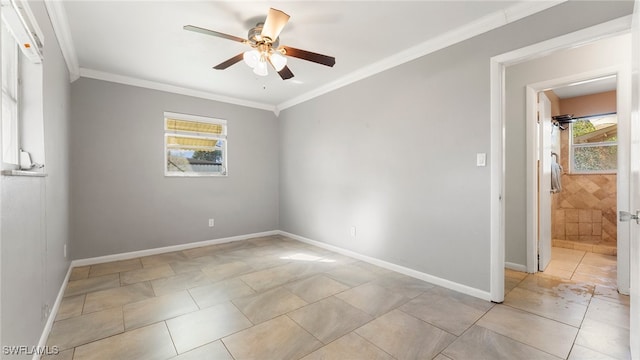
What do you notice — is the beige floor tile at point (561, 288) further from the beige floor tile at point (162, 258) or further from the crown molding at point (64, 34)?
the crown molding at point (64, 34)

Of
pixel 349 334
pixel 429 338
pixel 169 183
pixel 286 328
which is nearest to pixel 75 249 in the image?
pixel 169 183

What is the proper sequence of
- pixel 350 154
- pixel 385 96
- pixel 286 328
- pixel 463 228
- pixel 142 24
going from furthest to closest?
pixel 350 154 → pixel 385 96 → pixel 463 228 → pixel 142 24 → pixel 286 328

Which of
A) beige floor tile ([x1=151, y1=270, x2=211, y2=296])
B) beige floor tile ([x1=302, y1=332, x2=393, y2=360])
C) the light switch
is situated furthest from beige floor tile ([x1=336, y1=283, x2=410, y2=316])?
beige floor tile ([x1=151, y1=270, x2=211, y2=296])

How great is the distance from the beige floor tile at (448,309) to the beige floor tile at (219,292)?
1538 millimetres

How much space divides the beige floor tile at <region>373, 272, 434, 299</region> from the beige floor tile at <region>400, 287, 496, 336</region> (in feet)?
0.30

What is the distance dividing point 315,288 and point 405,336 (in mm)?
1062

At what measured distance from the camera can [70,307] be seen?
7.60 feet

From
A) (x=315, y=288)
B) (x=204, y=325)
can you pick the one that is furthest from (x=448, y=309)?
(x=204, y=325)

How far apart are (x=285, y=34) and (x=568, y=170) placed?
5559 millimetres

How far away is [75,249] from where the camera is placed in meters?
3.40

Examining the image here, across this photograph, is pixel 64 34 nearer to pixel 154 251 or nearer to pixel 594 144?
pixel 154 251

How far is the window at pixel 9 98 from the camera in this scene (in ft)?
5.02

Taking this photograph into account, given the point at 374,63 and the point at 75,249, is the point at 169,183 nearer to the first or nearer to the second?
the point at 75,249

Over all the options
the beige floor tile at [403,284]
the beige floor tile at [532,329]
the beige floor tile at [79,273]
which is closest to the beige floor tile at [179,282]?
the beige floor tile at [79,273]
